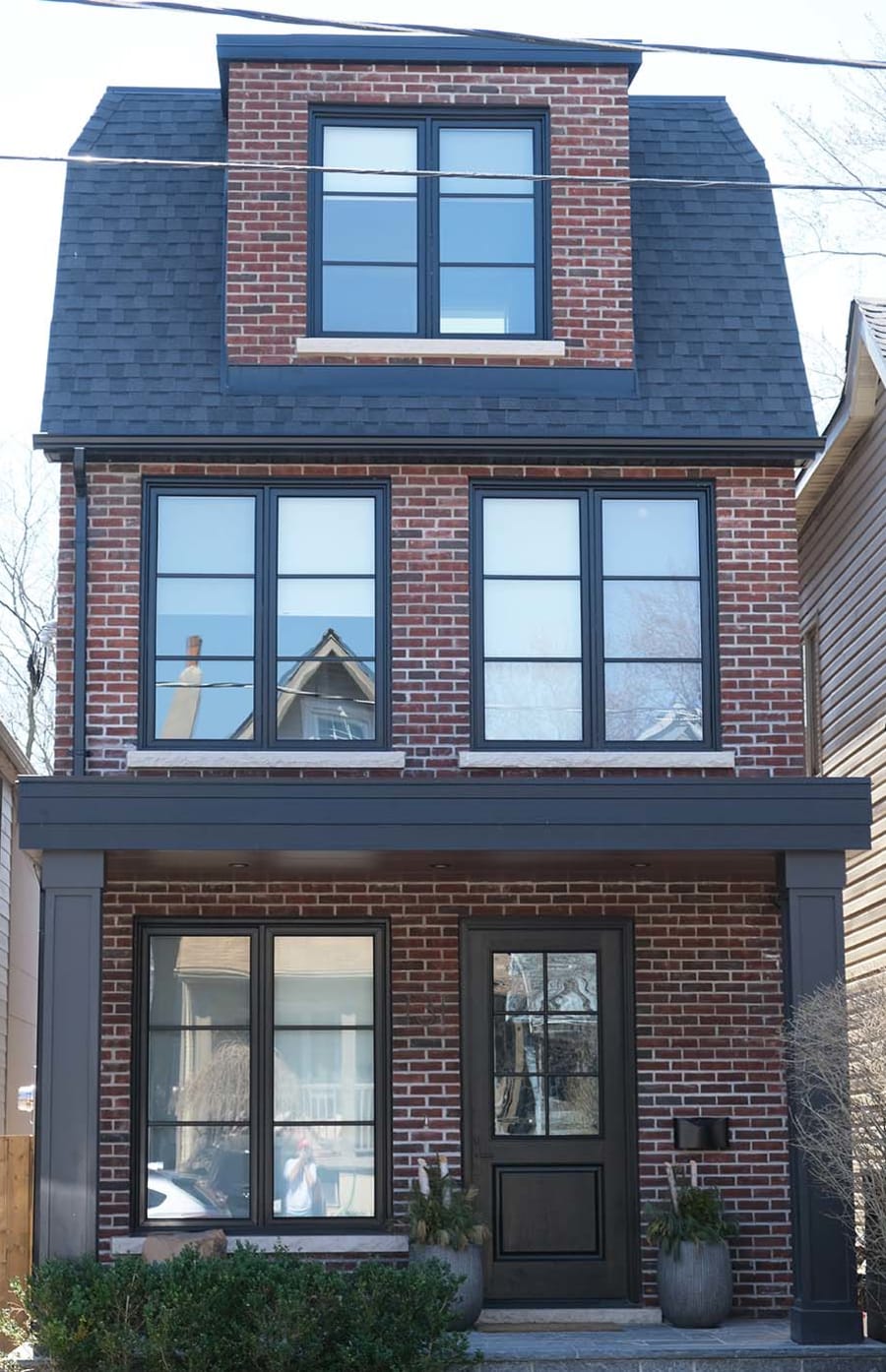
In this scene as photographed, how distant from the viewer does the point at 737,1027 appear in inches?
463

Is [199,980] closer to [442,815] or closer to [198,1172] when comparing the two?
[198,1172]

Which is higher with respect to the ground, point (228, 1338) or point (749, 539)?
point (749, 539)

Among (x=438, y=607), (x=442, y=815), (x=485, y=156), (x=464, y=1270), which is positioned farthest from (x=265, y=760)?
(x=485, y=156)

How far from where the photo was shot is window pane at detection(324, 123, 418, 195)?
12555 mm

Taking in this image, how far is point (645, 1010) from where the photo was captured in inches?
461

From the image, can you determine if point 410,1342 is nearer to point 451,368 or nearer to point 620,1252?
point 620,1252

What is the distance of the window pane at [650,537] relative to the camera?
11.9m

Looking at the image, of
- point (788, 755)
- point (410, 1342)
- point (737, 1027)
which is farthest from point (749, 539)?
point (410, 1342)

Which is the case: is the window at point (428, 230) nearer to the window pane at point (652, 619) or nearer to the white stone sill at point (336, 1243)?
the window pane at point (652, 619)

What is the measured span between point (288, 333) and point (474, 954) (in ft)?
13.8

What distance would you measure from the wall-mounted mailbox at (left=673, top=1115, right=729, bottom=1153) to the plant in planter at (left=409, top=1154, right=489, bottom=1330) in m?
Answer: 1.32

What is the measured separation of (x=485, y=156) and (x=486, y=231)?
54cm

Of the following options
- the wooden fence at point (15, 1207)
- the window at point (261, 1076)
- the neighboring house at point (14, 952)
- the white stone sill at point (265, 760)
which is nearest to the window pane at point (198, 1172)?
the window at point (261, 1076)

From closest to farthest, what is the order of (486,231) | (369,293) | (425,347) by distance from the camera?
(425,347), (369,293), (486,231)
